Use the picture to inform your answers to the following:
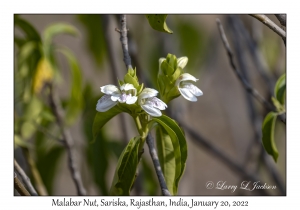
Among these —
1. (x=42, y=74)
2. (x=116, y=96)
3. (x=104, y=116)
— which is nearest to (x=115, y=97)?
(x=116, y=96)

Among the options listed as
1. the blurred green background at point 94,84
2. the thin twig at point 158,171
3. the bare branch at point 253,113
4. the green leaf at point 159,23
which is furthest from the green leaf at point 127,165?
the bare branch at point 253,113

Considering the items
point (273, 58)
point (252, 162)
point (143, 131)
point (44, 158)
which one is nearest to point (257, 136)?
point (252, 162)

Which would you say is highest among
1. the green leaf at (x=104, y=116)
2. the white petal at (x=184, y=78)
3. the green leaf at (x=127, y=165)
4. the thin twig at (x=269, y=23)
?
the thin twig at (x=269, y=23)

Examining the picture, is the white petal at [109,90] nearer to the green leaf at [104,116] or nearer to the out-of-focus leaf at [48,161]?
the green leaf at [104,116]

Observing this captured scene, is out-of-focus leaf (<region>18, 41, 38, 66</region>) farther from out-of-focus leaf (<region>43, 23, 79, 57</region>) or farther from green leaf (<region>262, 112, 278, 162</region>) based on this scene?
green leaf (<region>262, 112, 278, 162</region>)

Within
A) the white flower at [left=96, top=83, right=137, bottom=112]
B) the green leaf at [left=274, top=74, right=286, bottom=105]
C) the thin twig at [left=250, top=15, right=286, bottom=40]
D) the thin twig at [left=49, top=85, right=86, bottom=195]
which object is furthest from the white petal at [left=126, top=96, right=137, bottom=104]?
the thin twig at [left=49, top=85, right=86, bottom=195]

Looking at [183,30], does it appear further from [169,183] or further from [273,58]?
[169,183]

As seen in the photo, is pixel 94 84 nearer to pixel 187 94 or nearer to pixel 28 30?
pixel 28 30
